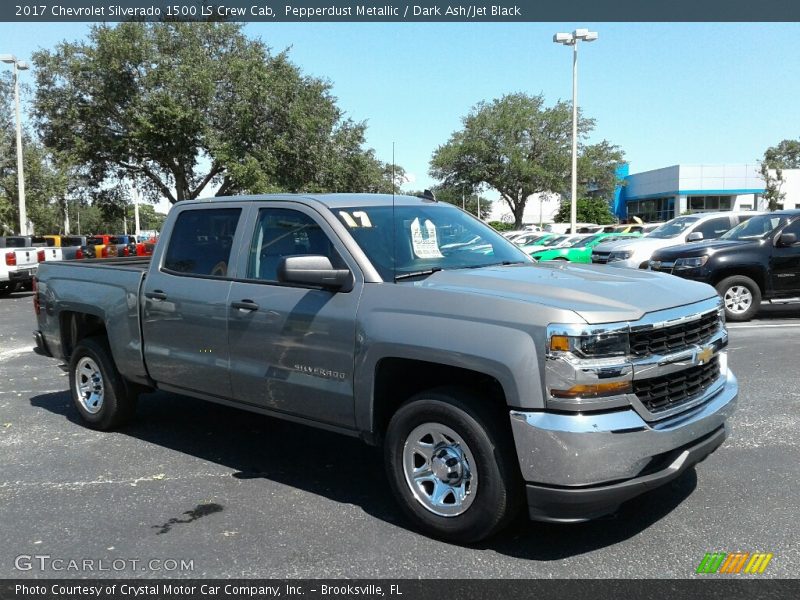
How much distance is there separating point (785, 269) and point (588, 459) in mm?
10276

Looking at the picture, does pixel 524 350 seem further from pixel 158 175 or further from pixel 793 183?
pixel 793 183

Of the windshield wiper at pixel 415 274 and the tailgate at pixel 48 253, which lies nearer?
the windshield wiper at pixel 415 274

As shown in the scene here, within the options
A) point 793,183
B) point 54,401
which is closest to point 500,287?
point 54,401

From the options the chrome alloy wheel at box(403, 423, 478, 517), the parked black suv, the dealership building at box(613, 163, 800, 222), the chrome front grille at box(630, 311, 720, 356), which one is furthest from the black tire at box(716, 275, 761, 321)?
the dealership building at box(613, 163, 800, 222)

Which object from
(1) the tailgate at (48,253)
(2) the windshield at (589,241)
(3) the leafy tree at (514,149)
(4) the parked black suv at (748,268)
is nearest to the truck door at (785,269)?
(4) the parked black suv at (748,268)

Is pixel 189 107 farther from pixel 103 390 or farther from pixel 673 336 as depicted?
pixel 673 336

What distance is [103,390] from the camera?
6.13 metres

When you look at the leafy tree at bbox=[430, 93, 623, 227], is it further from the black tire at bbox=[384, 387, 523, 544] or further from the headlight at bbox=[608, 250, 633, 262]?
the black tire at bbox=[384, 387, 523, 544]

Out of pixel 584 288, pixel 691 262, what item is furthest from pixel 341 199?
pixel 691 262

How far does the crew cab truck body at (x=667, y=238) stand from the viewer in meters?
15.5

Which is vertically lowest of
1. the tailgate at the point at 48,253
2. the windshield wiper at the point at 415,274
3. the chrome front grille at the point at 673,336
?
the chrome front grille at the point at 673,336

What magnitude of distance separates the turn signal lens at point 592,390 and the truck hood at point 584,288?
0.31 metres

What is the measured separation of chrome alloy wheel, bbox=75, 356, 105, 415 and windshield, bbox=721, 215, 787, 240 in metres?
10.6

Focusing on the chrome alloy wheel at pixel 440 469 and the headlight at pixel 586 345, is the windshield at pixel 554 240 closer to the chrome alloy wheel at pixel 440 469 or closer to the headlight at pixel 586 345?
the chrome alloy wheel at pixel 440 469
